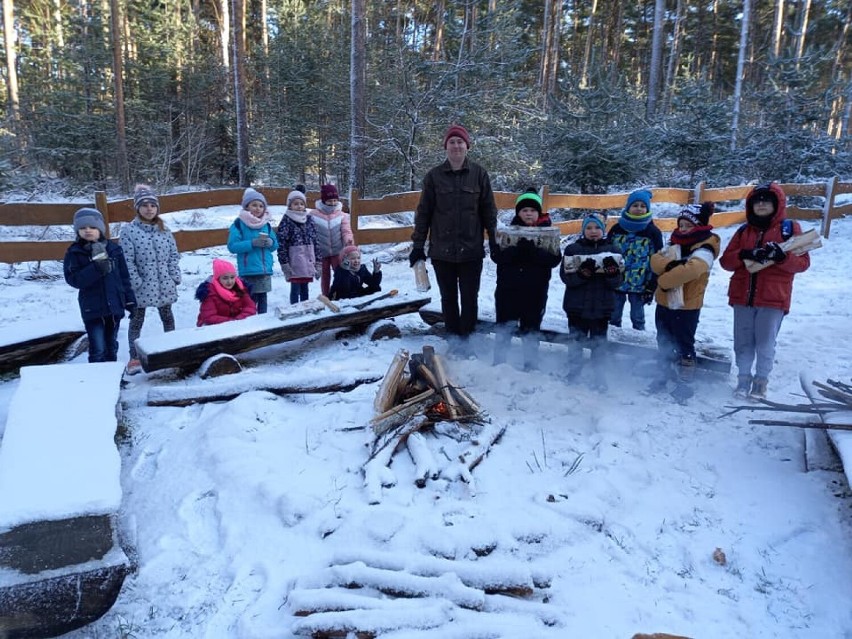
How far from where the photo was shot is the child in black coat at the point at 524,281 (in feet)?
15.2

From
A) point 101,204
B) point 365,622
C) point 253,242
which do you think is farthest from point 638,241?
point 101,204

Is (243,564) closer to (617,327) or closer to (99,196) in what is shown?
(617,327)

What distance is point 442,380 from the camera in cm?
393

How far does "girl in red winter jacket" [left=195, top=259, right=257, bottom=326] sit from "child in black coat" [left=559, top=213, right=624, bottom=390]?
3.17m

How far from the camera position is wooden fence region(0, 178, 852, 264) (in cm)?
694

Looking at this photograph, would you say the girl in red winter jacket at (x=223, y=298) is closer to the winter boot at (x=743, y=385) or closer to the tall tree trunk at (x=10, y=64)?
the winter boot at (x=743, y=385)

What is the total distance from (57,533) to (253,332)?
2.72 meters

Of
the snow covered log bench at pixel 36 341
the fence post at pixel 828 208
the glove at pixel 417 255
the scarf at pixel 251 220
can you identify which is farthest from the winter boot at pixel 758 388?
the fence post at pixel 828 208

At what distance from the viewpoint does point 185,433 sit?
3797mm

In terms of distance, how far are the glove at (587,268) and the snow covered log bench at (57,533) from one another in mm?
3517

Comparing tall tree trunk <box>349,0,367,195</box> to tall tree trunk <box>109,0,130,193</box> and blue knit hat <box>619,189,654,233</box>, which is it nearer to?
blue knit hat <box>619,189,654,233</box>

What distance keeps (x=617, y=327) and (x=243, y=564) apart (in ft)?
15.0

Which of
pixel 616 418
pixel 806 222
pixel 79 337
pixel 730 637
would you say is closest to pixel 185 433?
pixel 79 337

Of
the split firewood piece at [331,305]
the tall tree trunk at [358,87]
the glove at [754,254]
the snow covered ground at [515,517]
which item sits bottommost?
the snow covered ground at [515,517]
